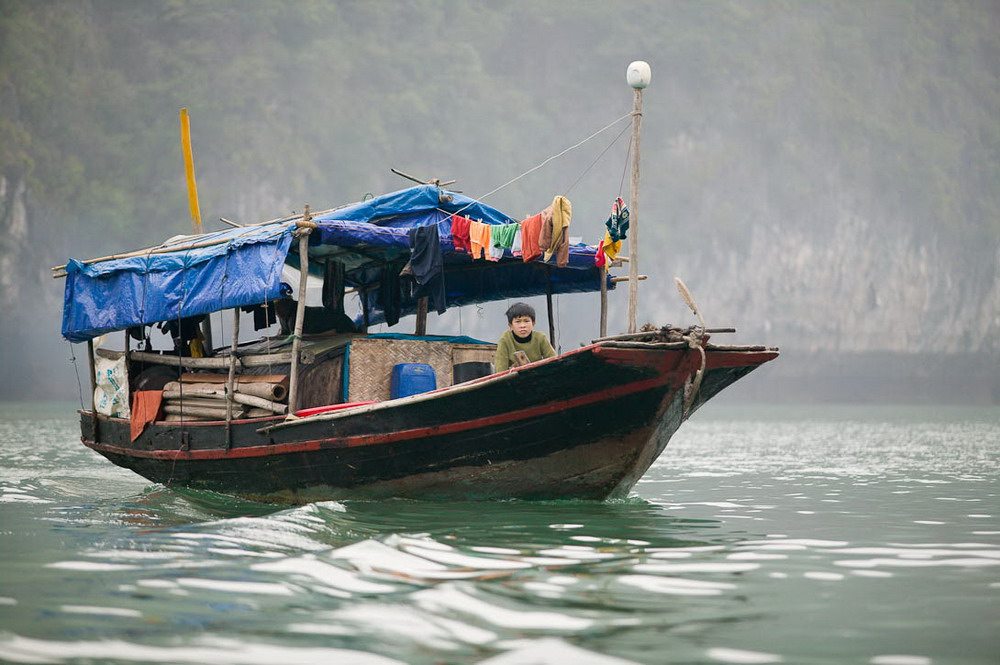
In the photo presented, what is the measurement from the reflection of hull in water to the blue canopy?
4.69ft

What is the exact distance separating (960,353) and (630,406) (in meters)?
78.2

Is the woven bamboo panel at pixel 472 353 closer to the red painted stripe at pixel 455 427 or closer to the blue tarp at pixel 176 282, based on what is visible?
the red painted stripe at pixel 455 427

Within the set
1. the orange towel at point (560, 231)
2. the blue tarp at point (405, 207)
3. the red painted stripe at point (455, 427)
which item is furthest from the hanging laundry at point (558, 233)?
the red painted stripe at point (455, 427)

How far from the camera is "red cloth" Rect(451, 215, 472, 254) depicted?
10305 millimetres

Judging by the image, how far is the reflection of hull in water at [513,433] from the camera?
818cm

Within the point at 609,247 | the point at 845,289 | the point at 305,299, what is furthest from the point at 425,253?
the point at 845,289

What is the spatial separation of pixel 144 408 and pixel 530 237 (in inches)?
177

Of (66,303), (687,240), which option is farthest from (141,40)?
(66,303)

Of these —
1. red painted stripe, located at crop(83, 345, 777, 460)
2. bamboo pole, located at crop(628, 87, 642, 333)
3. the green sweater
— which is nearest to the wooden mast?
bamboo pole, located at crop(628, 87, 642, 333)

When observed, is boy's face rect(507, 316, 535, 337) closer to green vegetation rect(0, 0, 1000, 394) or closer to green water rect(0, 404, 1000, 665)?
green water rect(0, 404, 1000, 665)

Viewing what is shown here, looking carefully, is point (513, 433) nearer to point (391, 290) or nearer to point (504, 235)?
point (504, 235)

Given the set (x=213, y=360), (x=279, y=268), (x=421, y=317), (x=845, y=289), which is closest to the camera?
(x=279, y=268)

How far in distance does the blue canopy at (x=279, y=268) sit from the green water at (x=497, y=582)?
6.60 ft

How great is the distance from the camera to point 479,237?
10.3m
